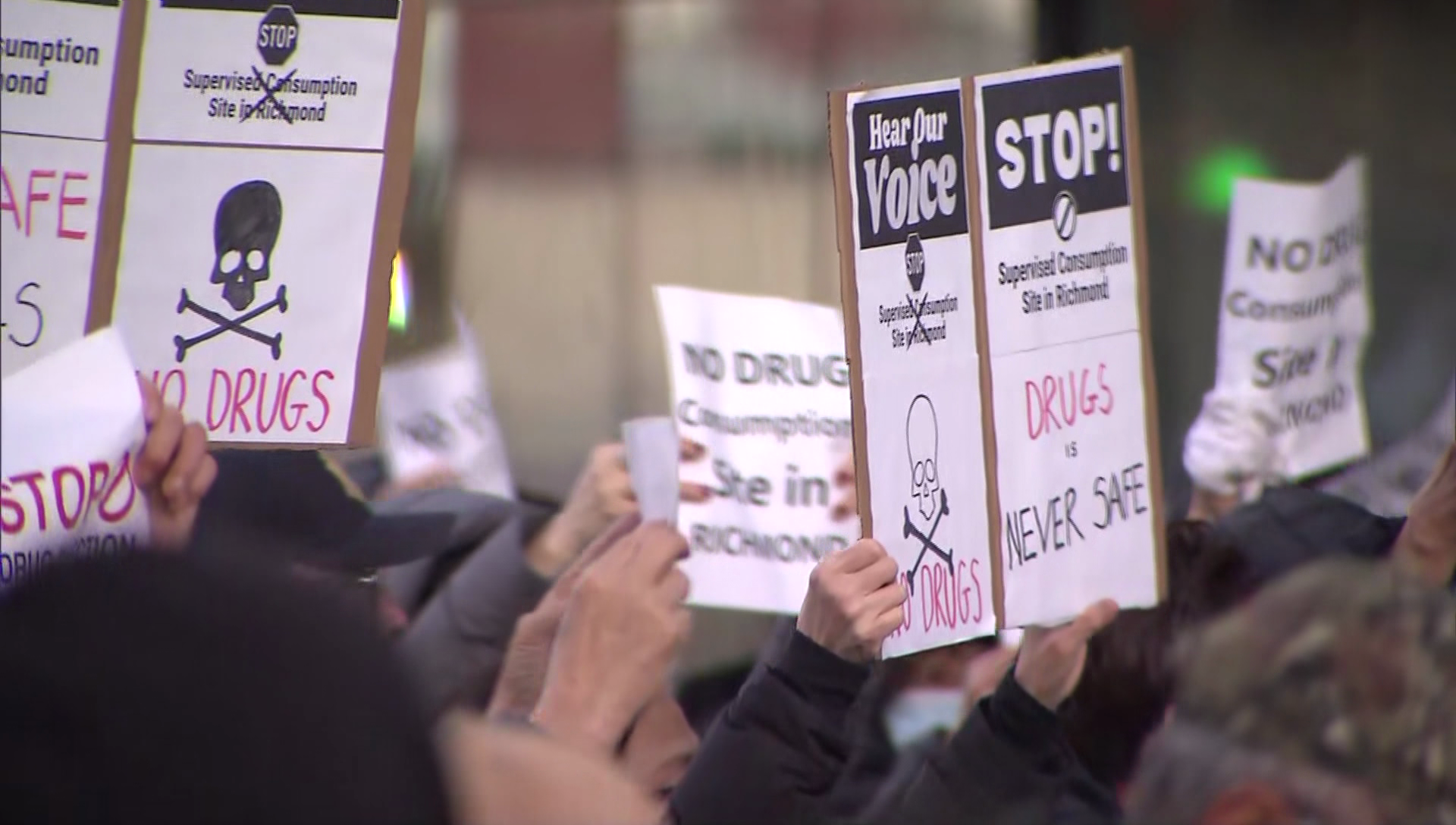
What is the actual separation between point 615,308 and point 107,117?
17.8 ft

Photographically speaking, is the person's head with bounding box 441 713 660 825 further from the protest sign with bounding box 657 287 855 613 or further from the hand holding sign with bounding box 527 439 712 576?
the hand holding sign with bounding box 527 439 712 576

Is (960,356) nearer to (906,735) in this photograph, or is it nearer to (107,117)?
(107,117)

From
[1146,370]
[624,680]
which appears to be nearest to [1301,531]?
[1146,370]

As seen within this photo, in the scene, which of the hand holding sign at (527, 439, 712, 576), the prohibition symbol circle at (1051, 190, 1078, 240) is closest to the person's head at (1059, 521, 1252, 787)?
the prohibition symbol circle at (1051, 190, 1078, 240)

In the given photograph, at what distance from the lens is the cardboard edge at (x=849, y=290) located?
9.20 ft

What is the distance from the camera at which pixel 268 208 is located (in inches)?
113

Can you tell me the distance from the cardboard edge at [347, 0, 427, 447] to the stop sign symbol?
0.16 metres

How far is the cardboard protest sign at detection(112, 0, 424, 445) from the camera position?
2840 mm

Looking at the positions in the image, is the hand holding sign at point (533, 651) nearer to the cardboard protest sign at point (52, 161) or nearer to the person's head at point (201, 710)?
the cardboard protest sign at point (52, 161)

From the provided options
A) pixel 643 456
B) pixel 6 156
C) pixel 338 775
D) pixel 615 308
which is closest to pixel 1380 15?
pixel 615 308

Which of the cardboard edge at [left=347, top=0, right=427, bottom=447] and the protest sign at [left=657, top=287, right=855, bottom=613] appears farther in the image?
the protest sign at [left=657, top=287, right=855, bottom=613]

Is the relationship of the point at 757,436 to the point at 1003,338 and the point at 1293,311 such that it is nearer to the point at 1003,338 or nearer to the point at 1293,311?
the point at 1003,338

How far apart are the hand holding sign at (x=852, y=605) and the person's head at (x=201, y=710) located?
1.60 metres

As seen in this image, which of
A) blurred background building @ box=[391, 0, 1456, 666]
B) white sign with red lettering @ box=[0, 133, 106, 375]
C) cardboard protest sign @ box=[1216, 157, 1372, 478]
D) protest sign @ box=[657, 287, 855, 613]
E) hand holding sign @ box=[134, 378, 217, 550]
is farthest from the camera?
blurred background building @ box=[391, 0, 1456, 666]
